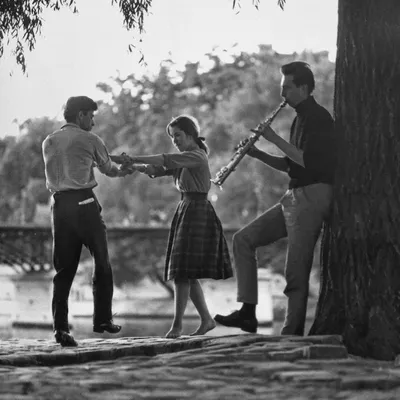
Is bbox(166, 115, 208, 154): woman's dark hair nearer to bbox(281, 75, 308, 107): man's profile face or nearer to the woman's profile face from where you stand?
the woman's profile face

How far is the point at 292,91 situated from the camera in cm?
863

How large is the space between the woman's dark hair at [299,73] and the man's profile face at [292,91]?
0.08 ft

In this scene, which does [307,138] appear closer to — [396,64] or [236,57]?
[396,64]

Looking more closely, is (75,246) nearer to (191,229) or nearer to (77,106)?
(191,229)

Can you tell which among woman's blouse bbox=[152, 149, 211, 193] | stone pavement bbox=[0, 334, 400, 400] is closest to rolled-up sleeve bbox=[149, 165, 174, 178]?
woman's blouse bbox=[152, 149, 211, 193]

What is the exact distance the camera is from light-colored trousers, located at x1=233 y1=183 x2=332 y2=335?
8492 mm

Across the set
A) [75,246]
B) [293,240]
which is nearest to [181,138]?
[75,246]

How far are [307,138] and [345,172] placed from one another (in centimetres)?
35

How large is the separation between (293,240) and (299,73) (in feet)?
3.75

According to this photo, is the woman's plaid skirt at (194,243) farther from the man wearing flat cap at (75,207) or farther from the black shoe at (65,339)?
the black shoe at (65,339)

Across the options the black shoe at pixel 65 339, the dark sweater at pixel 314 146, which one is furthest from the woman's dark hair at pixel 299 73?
the black shoe at pixel 65 339

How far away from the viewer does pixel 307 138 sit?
8.49m

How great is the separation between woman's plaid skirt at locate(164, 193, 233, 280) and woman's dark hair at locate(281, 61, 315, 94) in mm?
1170

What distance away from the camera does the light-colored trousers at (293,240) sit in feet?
27.9
